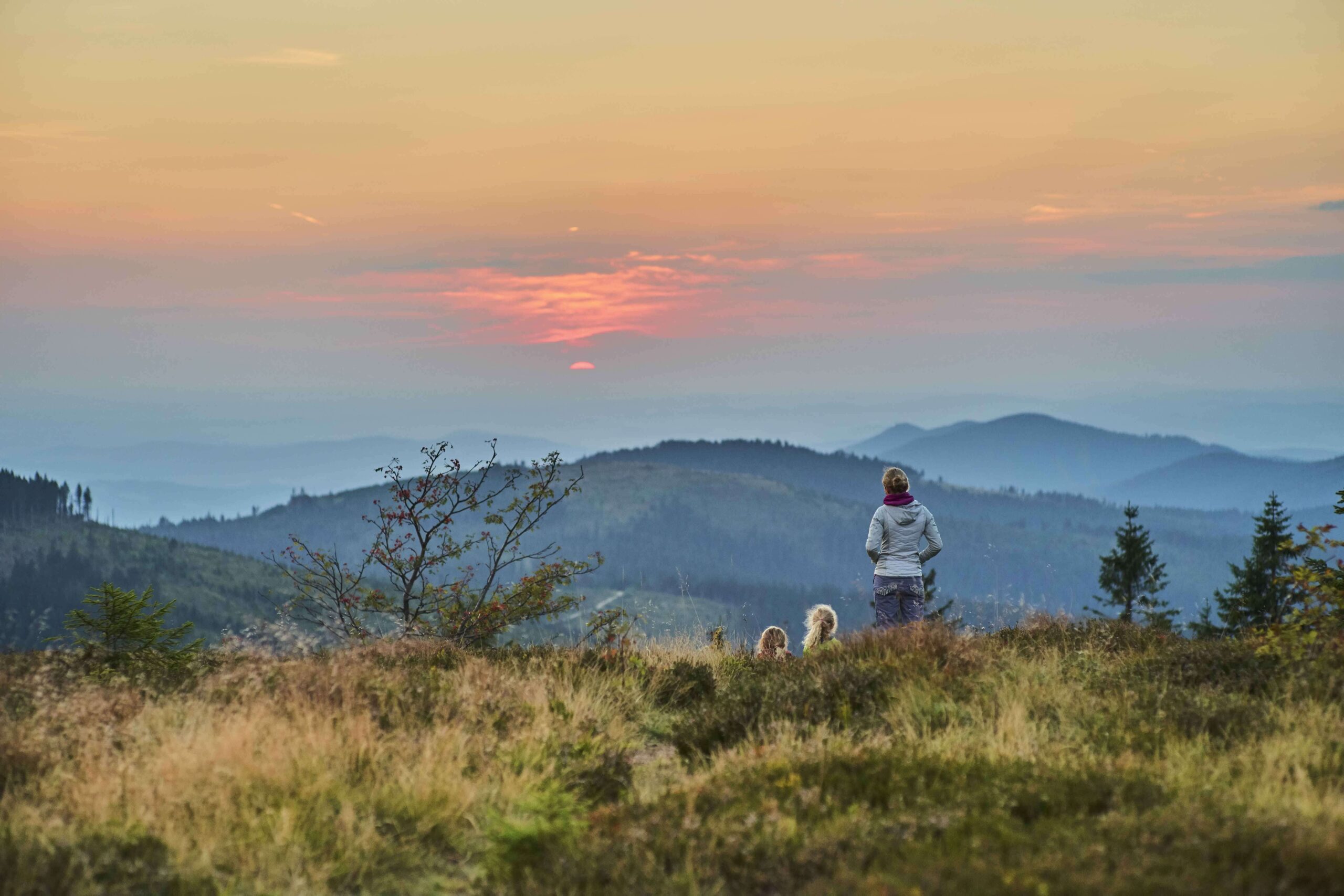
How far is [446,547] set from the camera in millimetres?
12844

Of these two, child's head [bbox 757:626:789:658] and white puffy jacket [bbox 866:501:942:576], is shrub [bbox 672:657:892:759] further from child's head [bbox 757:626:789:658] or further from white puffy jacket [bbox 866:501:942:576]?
white puffy jacket [bbox 866:501:942:576]

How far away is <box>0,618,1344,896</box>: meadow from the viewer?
4805 mm

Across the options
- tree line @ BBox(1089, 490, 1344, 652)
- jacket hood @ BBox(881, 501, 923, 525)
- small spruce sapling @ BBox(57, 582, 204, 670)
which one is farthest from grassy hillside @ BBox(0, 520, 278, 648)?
jacket hood @ BBox(881, 501, 923, 525)

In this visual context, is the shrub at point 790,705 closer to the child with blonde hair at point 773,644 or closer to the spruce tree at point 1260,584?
the child with blonde hair at point 773,644

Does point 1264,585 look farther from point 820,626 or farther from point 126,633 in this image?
point 126,633

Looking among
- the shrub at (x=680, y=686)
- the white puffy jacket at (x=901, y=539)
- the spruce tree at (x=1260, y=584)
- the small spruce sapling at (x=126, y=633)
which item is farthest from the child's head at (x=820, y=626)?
the spruce tree at (x=1260, y=584)

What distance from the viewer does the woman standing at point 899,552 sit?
12305mm

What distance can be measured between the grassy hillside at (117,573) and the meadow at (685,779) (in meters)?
153

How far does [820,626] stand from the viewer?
1238 centimetres

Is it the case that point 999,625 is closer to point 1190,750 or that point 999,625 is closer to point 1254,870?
point 1190,750

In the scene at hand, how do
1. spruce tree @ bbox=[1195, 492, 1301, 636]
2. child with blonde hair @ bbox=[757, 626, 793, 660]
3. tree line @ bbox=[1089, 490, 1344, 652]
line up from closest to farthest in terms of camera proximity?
tree line @ bbox=[1089, 490, 1344, 652] → child with blonde hair @ bbox=[757, 626, 793, 660] → spruce tree @ bbox=[1195, 492, 1301, 636]

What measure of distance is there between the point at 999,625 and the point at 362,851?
943 cm

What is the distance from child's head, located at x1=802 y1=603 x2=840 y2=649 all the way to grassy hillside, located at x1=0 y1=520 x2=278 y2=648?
5920 inches

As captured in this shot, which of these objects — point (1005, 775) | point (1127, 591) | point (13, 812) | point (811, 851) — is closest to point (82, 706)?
point (13, 812)
